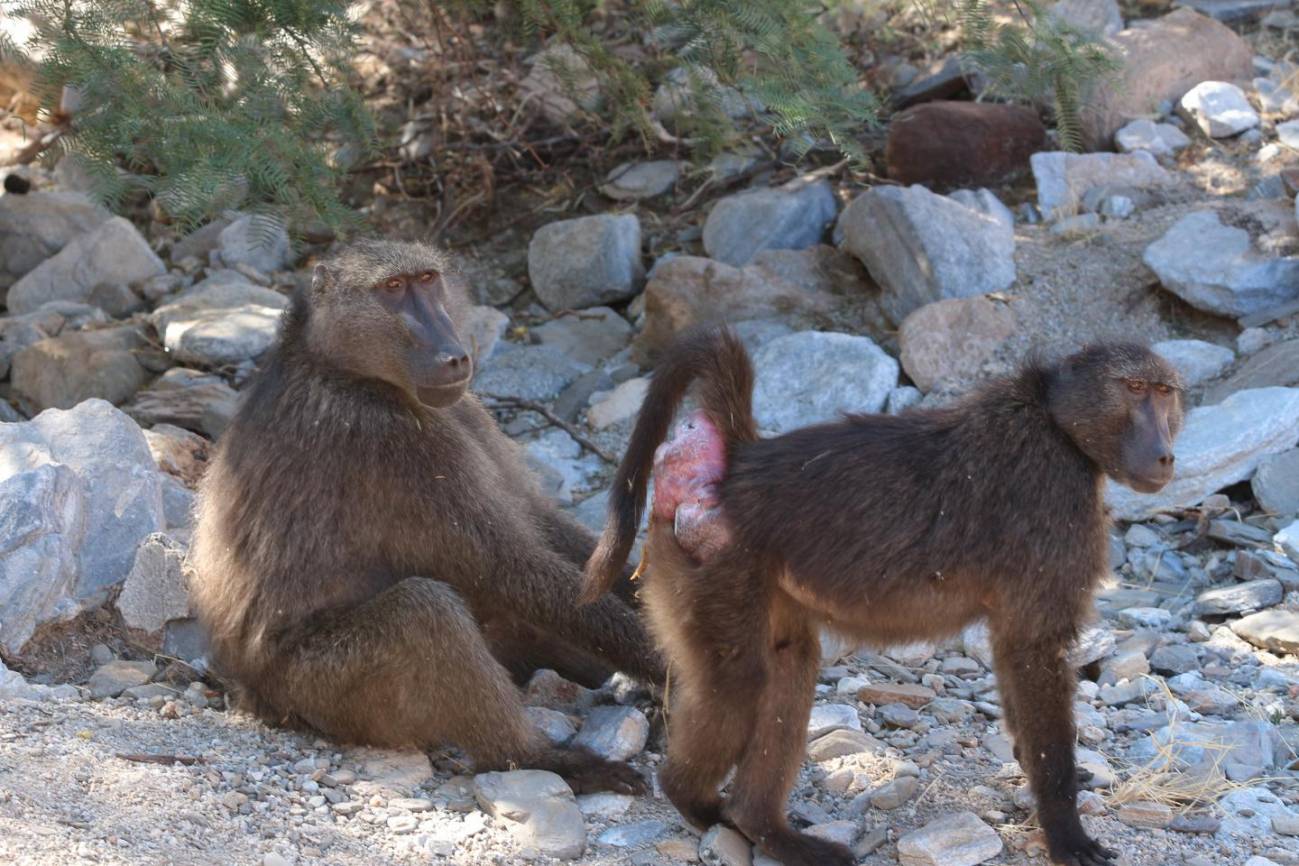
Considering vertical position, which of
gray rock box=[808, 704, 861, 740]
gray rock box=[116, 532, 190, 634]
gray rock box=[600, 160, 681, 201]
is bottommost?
gray rock box=[808, 704, 861, 740]

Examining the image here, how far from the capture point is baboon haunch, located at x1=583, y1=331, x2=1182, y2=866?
3158 mm

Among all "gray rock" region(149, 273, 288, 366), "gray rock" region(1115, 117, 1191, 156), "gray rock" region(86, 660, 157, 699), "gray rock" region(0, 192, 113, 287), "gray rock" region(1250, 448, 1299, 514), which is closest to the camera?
"gray rock" region(86, 660, 157, 699)

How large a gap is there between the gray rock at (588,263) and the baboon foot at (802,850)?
3.93 meters

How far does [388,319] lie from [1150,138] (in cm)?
422

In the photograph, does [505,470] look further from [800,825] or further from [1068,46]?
[1068,46]

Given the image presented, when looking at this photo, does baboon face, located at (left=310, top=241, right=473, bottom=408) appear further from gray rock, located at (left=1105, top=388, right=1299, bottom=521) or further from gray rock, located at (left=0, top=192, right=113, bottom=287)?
gray rock, located at (left=0, top=192, right=113, bottom=287)

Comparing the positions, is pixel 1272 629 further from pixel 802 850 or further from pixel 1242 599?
pixel 802 850

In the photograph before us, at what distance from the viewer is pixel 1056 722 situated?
313 cm

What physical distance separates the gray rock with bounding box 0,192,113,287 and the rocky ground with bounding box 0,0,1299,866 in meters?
0.02

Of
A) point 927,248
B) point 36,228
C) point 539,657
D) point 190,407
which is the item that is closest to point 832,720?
point 539,657

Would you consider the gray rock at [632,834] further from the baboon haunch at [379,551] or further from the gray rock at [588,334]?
the gray rock at [588,334]

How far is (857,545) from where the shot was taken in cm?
317

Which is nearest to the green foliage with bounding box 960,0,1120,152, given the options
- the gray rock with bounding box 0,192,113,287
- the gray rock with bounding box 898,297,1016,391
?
the gray rock with bounding box 898,297,1016,391

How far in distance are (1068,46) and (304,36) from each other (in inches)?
103
